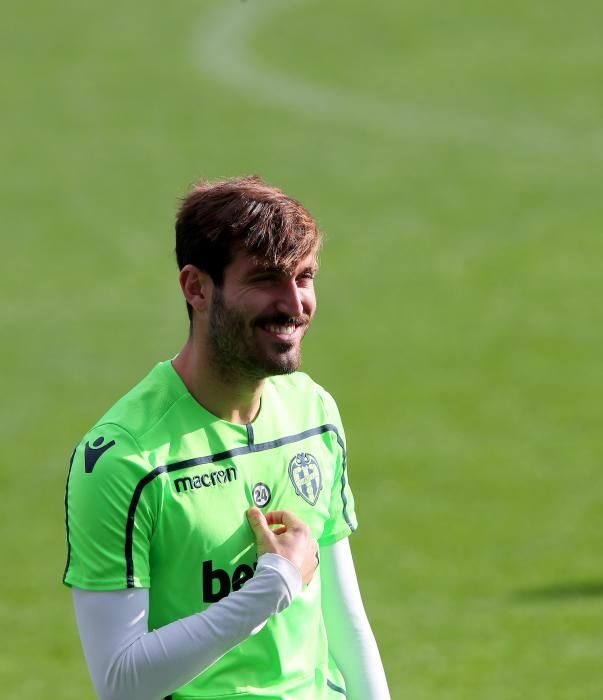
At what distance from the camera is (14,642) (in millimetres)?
13680

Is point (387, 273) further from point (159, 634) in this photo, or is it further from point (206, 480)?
point (159, 634)

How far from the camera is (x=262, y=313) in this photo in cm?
420

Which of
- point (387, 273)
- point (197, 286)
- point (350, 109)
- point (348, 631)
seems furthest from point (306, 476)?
point (350, 109)

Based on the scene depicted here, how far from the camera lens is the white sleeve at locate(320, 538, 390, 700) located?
4715 mm

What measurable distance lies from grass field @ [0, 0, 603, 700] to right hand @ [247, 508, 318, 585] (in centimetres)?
777

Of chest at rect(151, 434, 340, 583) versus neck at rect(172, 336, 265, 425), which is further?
neck at rect(172, 336, 265, 425)

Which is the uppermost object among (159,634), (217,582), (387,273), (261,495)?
(387,273)

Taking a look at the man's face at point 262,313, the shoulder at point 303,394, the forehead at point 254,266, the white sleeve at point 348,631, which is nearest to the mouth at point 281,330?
the man's face at point 262,313

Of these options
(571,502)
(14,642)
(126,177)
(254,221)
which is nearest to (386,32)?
(126,177)

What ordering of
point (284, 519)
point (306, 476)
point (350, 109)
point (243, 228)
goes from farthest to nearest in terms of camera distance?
point (350, 109)
point (306, 476)
point (284, 519)
point (243, 228)

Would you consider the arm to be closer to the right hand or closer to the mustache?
the right hand

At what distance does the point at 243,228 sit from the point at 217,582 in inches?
39.4

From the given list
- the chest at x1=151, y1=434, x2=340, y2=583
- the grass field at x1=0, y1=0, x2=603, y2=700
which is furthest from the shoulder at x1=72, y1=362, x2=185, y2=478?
the grass field at x1=0, y1=0, x2=603, y2=700

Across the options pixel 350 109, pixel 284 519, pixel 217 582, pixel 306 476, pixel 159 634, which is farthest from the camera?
pixel 350 109
